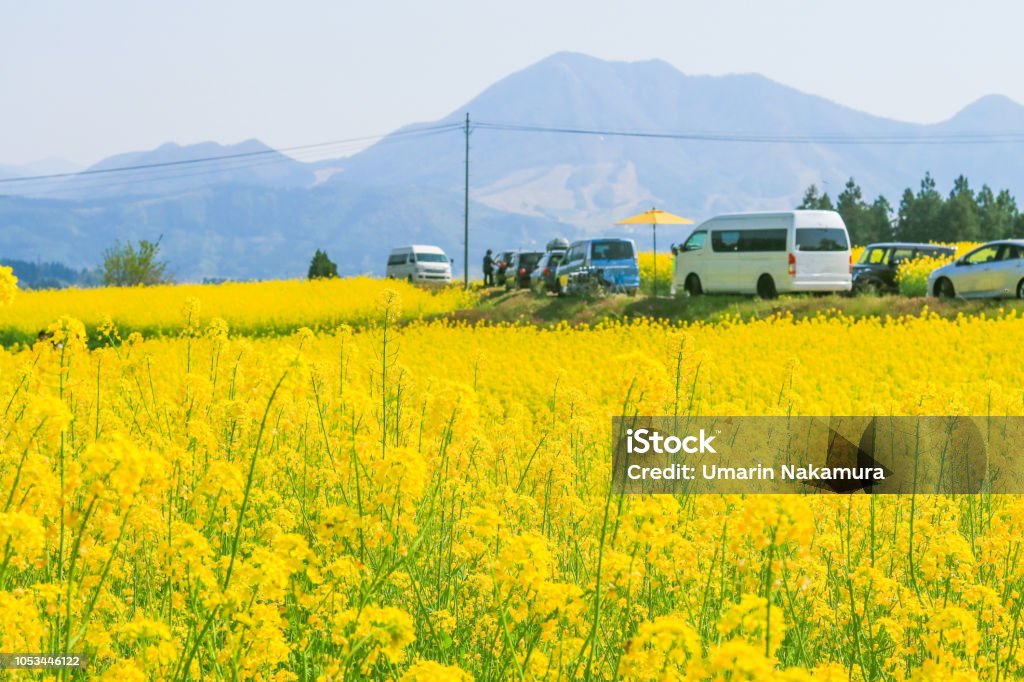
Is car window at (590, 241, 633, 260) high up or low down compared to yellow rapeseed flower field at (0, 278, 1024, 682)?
up

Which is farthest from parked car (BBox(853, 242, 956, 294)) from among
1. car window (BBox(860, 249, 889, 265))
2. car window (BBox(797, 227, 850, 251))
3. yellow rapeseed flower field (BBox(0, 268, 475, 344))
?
yellow rapeseed flower field (BBox(0, 268, 475, 344))

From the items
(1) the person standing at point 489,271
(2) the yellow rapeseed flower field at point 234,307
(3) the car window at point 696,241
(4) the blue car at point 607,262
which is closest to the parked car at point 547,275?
(4) the blue car at point 607,262

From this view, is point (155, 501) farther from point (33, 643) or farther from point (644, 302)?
point (644, 302)

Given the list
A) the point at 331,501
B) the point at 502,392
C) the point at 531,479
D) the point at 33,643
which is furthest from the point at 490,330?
the point at 33,643

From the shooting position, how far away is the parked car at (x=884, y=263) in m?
29.6

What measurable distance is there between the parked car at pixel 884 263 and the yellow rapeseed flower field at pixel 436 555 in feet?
68.4

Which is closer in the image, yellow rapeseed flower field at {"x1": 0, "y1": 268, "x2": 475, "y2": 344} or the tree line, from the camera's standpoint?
yellow rapeseed flower field at {"x1": 0, "y1": 268, "x2": 475, "y2": 344}

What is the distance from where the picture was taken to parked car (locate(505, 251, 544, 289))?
128 ft

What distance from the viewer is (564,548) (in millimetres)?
5766

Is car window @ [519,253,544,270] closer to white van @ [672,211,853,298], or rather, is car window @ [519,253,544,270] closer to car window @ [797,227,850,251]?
white van @ [672,211,853,298]

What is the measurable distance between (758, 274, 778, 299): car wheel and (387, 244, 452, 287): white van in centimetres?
1951

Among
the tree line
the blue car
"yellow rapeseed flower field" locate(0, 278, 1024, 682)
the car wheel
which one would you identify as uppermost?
the tree line

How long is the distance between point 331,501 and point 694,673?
4.12m

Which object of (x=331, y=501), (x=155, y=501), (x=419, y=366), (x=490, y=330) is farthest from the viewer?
(x=490, y=330)
